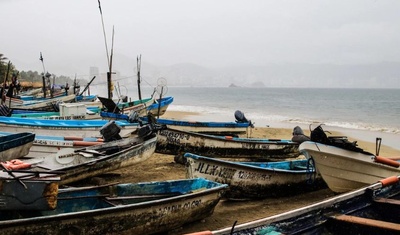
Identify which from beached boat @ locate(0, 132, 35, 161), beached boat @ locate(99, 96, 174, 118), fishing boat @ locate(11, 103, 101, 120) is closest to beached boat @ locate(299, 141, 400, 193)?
beached boat @ locate(0, 132, 35, 161)

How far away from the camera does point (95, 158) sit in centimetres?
726

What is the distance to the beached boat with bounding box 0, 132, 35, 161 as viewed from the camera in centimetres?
712

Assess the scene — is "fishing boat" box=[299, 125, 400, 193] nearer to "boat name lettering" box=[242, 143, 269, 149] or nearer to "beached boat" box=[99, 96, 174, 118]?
"boat name lettering" box=[242, 143, 269, 149]

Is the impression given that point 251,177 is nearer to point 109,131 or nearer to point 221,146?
point 221,146

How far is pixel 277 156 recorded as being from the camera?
428 inches

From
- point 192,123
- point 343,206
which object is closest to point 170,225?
point 343,206

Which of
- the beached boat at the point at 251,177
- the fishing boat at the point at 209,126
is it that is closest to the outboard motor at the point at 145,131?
the beached boat at the point at 251,177

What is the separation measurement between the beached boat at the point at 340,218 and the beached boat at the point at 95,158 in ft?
11.4

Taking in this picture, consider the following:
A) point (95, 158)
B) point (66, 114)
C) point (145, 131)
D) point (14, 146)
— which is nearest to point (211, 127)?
point (66, 114)

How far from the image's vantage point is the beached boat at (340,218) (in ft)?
12.7

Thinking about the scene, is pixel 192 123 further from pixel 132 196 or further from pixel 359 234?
pixel 359 234

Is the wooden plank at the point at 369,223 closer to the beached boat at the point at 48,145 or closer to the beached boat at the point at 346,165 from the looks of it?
the beached boat at the point at 346,165

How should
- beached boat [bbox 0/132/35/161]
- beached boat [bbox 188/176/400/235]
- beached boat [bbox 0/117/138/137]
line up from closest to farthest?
beached boat [bbox 188/176/400/235]
beached boat [bbox 0/132/35/161]
beached boat [bbox 0/117/138/137]

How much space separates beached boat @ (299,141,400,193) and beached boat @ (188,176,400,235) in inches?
62.4
